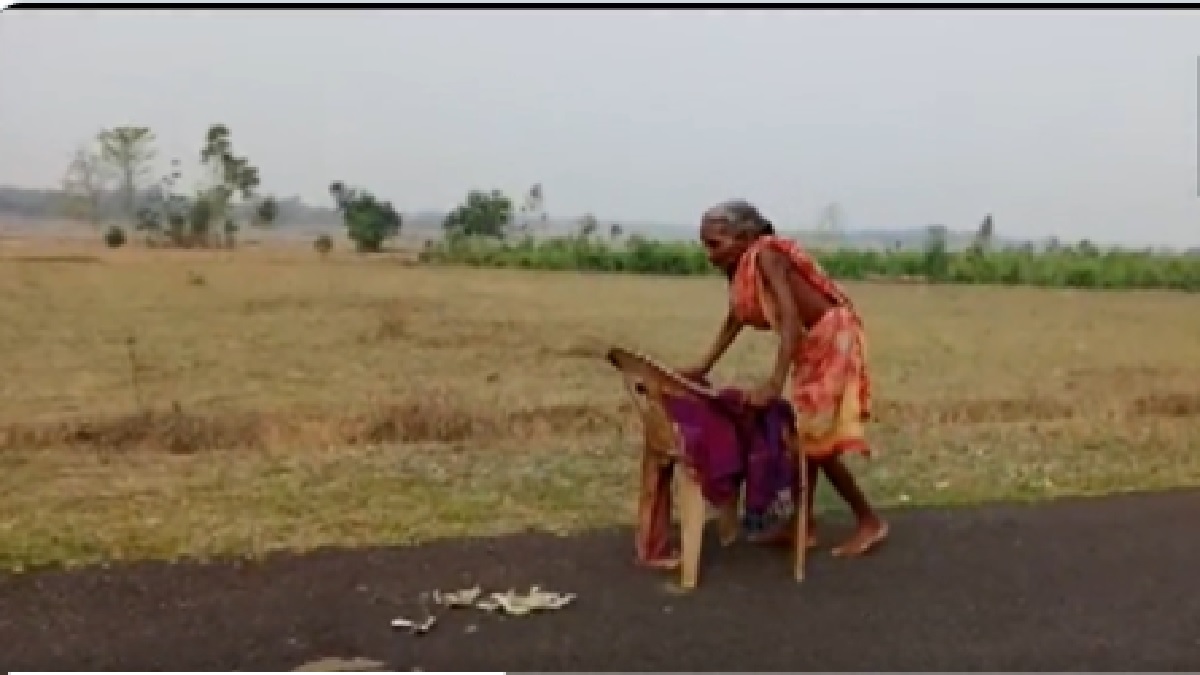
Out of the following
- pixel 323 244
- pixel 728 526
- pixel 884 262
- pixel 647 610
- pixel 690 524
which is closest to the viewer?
pixel 647 610

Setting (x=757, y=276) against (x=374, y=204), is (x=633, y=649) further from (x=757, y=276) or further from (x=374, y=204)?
(x=374, y=204)

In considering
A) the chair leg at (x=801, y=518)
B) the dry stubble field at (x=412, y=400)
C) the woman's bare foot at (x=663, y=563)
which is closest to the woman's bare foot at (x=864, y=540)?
the chair leg at (x=801, y=518)

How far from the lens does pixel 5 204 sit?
34.7 feet

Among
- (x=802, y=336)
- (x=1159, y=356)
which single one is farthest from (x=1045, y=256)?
(x=802, y=336)

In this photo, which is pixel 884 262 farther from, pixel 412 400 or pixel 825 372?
pixel 825 372

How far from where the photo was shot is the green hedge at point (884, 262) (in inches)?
792

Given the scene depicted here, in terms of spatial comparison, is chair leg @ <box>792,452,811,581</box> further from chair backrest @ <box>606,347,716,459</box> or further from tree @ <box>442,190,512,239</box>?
tree @ <box>442,190,512,239</box>

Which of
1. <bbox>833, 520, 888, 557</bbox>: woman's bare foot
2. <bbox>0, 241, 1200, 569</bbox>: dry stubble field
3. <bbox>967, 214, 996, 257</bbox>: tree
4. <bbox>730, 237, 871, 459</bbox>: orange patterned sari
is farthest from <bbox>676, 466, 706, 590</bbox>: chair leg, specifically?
<bbox>967, 214, 996, 257</bbox>: tree

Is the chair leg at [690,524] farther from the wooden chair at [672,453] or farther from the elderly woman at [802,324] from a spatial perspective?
the elderly woman at [802,324]

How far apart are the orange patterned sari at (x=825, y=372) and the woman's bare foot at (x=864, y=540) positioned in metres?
0.34

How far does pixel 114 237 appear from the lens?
16.3 m

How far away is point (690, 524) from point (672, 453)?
217mm

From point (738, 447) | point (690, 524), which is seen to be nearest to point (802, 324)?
point (738, 447)

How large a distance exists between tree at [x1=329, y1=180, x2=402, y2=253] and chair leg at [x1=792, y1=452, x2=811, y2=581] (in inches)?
563
